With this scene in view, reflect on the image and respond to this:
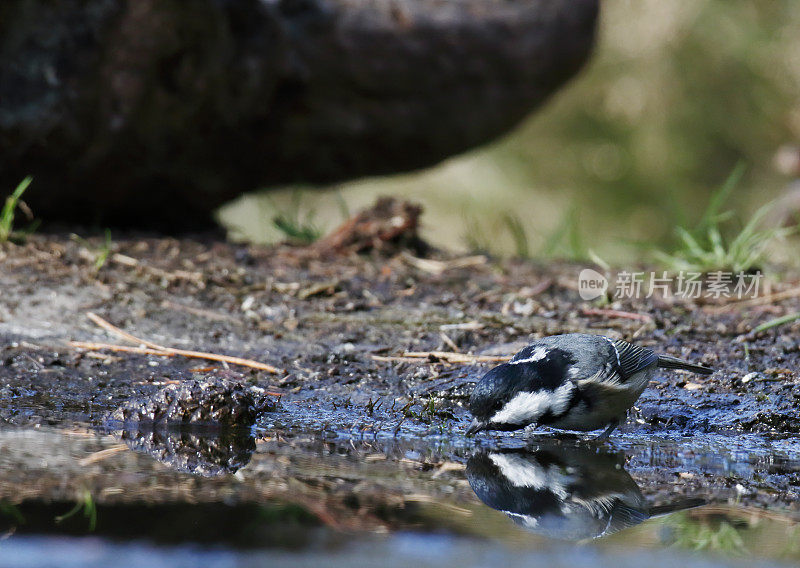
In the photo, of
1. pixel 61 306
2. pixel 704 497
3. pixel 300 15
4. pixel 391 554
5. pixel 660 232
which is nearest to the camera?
pixel 391 554

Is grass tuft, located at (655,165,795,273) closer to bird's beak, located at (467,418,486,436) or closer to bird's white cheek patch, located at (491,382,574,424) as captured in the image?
bird's white cheek patch, located at (491,382,574,424)

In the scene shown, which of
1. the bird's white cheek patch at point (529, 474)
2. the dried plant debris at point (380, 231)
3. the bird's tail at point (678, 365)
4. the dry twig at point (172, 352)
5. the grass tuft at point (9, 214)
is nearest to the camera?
the bird's white cheek patch at point (529, 474)

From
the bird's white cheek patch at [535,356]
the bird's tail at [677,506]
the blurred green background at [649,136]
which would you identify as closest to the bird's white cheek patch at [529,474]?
the bird's tail at [677,506]

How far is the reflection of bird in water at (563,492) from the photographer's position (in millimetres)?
2037

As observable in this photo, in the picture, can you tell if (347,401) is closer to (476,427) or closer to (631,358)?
(476,427)

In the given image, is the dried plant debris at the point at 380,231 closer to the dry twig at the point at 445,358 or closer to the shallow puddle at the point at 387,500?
the dry twig at the point at 445,358

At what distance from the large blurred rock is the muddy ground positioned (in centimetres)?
50

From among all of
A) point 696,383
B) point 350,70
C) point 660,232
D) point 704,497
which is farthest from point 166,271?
point 660,232

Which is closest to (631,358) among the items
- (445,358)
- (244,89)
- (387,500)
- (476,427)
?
(476,427)

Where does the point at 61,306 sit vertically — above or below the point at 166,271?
below

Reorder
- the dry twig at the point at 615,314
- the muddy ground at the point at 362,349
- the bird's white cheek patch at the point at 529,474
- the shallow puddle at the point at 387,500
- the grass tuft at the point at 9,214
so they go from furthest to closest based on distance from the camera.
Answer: the grass tuft at the point at 9,214
the dry twig at the point at 615,314
the muddy ground at the point at 362,349
the bird's white cheek patch at the point at 529,474
the shallow puddle at the point at 387,500

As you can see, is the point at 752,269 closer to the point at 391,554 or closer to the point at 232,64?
the point at 232,64

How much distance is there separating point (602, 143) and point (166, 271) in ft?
29.7

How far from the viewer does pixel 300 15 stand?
539cm
